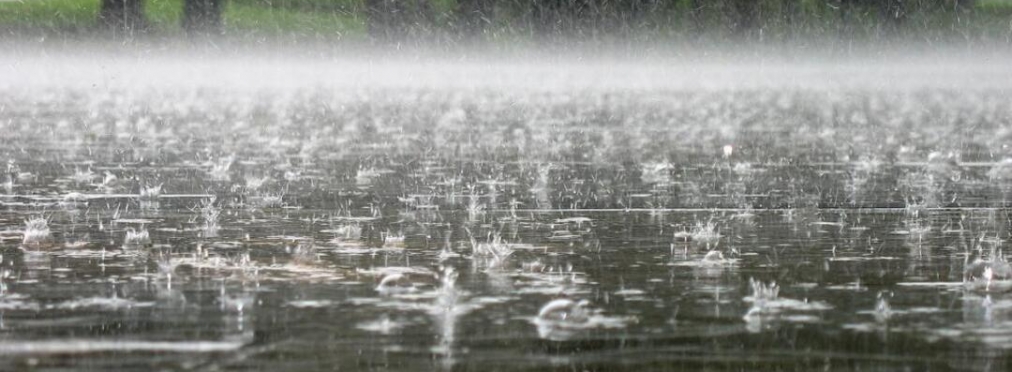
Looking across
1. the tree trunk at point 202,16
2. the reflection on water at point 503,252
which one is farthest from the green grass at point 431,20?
the reflection on water at point 503,252

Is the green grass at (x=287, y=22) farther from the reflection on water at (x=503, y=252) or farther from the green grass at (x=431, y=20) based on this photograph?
the reflection on water at (x=503, y=252)

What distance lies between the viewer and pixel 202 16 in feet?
178

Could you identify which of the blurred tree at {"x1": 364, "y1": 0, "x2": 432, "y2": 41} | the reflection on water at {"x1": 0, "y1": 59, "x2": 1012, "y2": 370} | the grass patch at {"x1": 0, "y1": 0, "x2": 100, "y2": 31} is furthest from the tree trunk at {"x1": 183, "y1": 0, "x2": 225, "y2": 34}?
the reflection on water at {"x1": 0, "y1": 59, "x2": 1012, "y2": 370}

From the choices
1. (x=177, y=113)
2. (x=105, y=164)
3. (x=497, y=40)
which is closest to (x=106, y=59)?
(x=497, y=40)

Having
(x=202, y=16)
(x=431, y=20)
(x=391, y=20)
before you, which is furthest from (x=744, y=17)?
(x=202, y=16)

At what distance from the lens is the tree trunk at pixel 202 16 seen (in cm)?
5381

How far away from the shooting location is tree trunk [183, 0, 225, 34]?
2119 inches

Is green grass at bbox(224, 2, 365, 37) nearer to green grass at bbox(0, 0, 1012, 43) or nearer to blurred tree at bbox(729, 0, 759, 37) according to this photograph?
green grass at bbox(0, 0, 1012, 43)

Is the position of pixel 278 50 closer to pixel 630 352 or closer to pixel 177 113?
pixel 177 113

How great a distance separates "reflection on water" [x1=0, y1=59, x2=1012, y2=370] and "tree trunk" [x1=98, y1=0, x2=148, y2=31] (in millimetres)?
37244

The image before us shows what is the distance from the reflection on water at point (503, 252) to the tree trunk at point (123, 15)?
37244 millimetres

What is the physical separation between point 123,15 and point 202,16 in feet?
8.59

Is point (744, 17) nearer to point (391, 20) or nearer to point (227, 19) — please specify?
point (391, 20)

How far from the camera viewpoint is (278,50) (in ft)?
179
